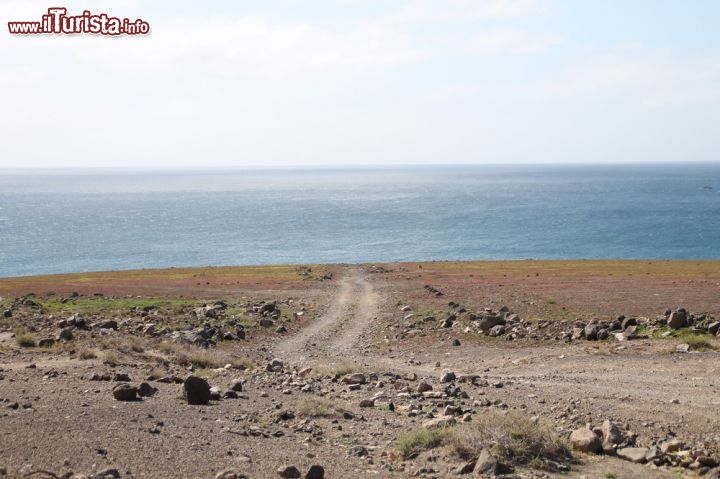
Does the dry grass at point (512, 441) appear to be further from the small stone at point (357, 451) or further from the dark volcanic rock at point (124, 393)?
the dark volcanic rock at point (124, 393)

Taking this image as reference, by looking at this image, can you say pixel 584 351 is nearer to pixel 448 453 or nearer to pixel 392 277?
pixel 448 453

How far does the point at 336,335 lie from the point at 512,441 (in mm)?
19065

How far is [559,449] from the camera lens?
12.5m

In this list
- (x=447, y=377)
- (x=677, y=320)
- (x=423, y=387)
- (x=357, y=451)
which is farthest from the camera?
(x=677, y=320)

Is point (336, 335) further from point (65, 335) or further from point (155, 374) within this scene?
point (155, 374)

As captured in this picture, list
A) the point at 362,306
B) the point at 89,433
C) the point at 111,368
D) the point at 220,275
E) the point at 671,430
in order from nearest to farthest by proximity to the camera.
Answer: the point at 89,433 → the point at 671,430 → the point at 111,368 → the point at 362,306 → the point at 220,275

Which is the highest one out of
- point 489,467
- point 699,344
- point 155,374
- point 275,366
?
point 489,467

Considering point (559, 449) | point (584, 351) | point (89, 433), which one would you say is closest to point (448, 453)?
point (559, 449)

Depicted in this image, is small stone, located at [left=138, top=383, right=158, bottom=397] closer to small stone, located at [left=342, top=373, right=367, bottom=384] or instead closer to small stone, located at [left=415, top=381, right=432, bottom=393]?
small stone, located at [left=342, top=373, right=367, bottom=384]

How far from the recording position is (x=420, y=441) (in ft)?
41.4

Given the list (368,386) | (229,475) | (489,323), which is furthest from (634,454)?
(489,323)

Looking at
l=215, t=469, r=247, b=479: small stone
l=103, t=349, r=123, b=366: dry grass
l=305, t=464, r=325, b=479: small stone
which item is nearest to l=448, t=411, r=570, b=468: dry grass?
l=305, t=464, r=325, b=479: small stone

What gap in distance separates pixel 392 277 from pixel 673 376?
3747 cm

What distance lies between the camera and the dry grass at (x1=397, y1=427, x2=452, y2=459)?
40.9 ft
